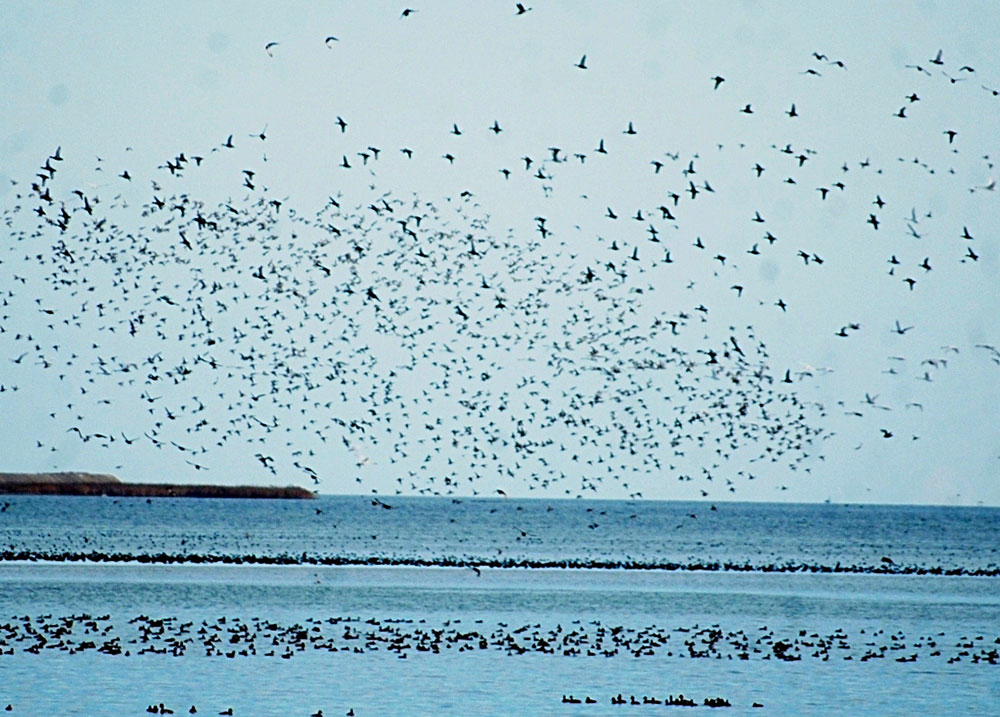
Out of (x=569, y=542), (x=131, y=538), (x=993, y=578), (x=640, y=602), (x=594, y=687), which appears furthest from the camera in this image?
(x=569, y=542)

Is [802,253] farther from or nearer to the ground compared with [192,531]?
farther from the ground

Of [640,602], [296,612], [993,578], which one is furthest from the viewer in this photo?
[993,578]

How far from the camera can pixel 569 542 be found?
126 meters

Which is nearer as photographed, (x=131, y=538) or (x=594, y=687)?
(x=594, y=687)

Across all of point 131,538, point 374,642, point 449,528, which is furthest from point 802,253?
point 449,528

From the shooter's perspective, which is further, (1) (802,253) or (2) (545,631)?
(2) (545,631)

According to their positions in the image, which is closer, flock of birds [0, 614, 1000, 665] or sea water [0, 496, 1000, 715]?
sea water [0, 496, 1000, 715]

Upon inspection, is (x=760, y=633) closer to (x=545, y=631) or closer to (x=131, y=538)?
(x=545, y=631)

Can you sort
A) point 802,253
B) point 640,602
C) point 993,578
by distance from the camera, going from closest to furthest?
point 802,253 < point 640,602 < point 993,578

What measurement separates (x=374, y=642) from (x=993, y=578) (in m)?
50.4

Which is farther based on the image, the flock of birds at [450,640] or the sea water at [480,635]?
the flock of birds at [450,640]

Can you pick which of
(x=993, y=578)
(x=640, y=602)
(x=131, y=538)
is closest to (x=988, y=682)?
(x=640, y=602)

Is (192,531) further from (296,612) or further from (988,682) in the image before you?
(988,682)

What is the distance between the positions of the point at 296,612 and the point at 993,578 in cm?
4583
